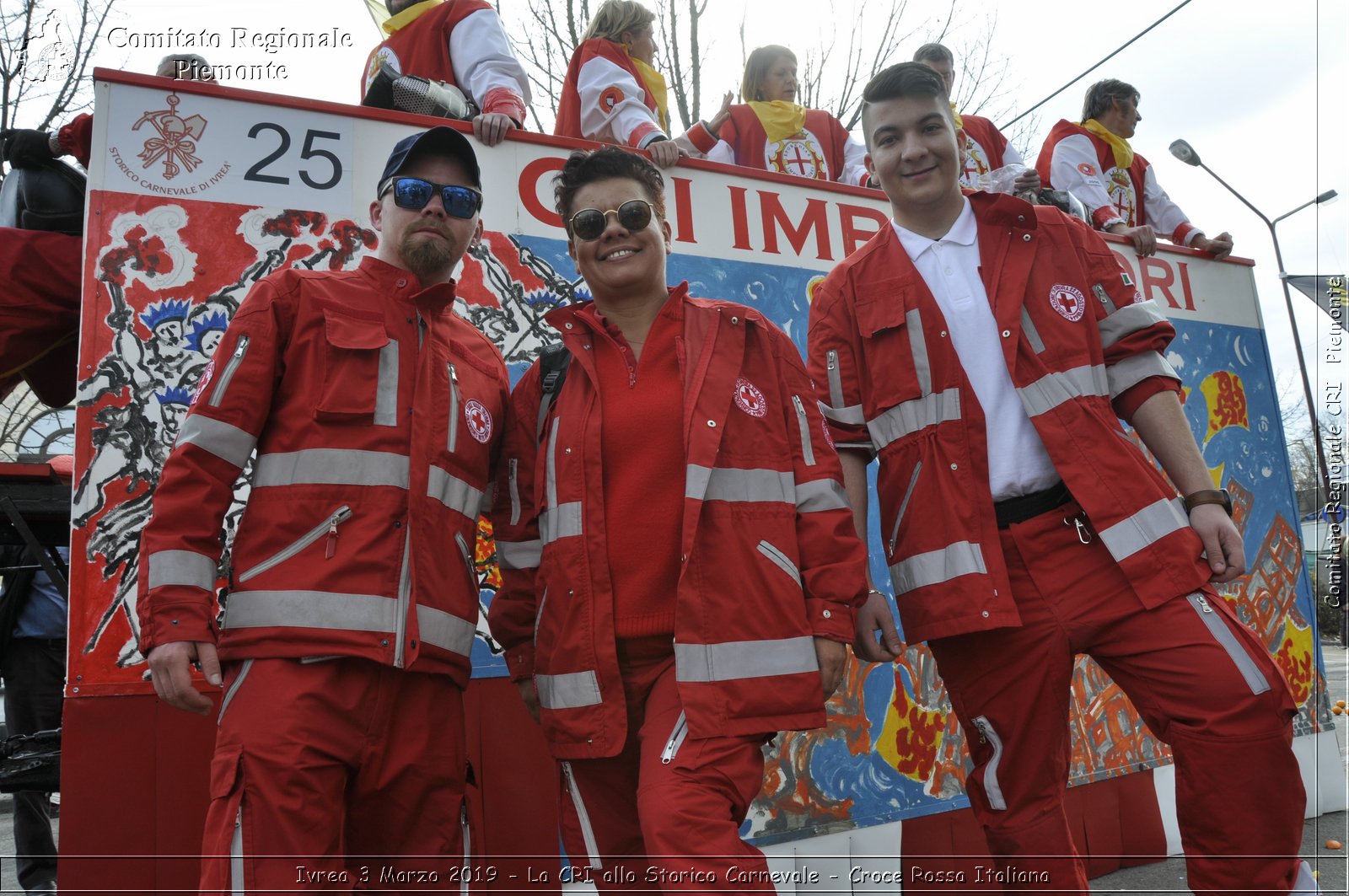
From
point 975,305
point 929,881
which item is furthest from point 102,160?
point 929,881

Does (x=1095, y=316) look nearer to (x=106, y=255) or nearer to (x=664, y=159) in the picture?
(x=664, y=159)

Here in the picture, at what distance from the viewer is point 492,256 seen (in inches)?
156

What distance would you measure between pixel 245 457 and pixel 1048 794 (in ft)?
6.97

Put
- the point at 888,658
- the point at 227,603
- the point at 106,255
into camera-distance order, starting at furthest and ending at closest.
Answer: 1. the point at 106,255
2. the point at 888,658
3. the point at 227,603

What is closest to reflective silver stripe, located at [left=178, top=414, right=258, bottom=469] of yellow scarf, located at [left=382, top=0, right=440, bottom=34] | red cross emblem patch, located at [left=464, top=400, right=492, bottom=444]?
red cross emblem patch, located at [left=464, top=400, right=492, bottom=444]

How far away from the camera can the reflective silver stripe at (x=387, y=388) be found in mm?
2557

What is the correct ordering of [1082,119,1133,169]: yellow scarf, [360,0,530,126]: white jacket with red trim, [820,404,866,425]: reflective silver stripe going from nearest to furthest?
[820,404,866,425]: reflective silver stripe
[360,0,530,126]: white jacket with red trim
[1082,119,1133,169]: yellow scarf

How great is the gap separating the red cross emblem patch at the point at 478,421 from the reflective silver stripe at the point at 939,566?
1.16m

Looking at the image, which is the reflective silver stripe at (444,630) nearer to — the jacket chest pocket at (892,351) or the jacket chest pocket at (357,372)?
the jacket chest pocket at (357,372)

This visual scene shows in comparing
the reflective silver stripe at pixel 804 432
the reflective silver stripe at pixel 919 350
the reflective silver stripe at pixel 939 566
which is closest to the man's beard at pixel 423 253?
the reflective silver stripe at pixel 804 432

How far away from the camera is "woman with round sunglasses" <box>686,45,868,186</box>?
577cm

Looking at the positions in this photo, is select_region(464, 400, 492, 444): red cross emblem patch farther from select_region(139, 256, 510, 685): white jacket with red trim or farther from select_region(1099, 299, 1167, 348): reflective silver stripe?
select_region(1099, 299, 1167, 348): reflective silver stripe

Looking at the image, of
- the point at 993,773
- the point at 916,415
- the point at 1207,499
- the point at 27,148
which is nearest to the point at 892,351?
the point at 916,415

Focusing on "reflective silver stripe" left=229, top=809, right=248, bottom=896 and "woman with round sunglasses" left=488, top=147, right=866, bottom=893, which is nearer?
"reflective silver stripe" left=229, top=809, right=248, bottom=896
